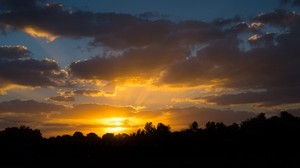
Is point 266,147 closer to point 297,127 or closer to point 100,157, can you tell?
point 297,127

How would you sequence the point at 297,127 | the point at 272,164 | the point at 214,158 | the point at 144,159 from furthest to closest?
1. the point at 297,127
2. the point at 144,159
3. the point at 214,158
4. the point at 272,164

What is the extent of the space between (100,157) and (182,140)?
19.9 meters

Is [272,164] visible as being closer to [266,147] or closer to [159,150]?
[266,147]

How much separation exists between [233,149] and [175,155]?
11872mm

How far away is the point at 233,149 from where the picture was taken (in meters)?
86.4

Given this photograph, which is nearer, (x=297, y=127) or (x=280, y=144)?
(x=280, y=144)

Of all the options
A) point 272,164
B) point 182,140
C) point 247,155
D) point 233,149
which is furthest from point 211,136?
point 272,164

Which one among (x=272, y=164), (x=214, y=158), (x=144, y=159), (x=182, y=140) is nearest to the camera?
(x=272, y=164)

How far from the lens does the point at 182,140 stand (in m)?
97.1

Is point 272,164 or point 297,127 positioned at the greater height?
point 297,127

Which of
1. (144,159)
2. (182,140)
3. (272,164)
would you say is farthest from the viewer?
(182,140)

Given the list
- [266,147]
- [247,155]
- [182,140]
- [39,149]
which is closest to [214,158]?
[247,155]

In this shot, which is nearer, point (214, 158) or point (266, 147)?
point (214, 158)

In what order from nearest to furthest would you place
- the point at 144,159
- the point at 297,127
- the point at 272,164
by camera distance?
the point at 272,164, the point at 144,159, the point at 297,127
